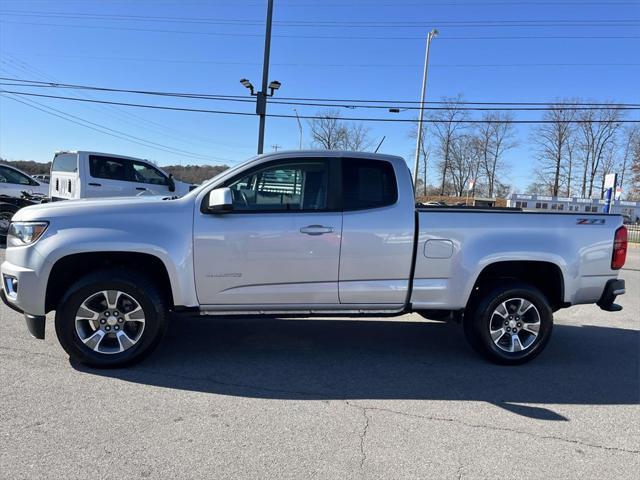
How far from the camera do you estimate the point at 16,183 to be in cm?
1421

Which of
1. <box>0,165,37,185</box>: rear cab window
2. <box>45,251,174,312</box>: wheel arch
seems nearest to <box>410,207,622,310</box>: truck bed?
<box>45,251,174,312</box>: wheel arch

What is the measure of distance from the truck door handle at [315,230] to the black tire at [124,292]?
1.40 m

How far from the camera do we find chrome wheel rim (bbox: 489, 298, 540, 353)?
177 inches

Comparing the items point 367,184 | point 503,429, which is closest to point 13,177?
point 367,184

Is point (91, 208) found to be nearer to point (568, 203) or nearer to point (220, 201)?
point (220, 201)

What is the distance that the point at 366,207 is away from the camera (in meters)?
4.29

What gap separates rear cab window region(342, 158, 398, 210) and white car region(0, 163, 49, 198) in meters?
12.9

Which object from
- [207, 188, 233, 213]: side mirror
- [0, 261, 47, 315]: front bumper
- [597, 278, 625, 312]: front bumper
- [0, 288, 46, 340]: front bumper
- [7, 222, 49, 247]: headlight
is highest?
[207, 188, 233, 213]: side mirror

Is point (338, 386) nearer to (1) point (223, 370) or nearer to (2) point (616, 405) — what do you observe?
(1) point (223, 370)

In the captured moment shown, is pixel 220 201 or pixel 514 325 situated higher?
pixel 220 201

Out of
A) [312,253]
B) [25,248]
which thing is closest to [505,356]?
[312,253]

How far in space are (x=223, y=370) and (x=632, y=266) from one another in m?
14.3

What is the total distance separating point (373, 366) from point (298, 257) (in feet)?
4.17

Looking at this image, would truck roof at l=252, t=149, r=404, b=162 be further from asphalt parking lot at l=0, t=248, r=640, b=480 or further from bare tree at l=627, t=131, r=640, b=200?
bare tree at l=627, t=131, r=640, b=200
